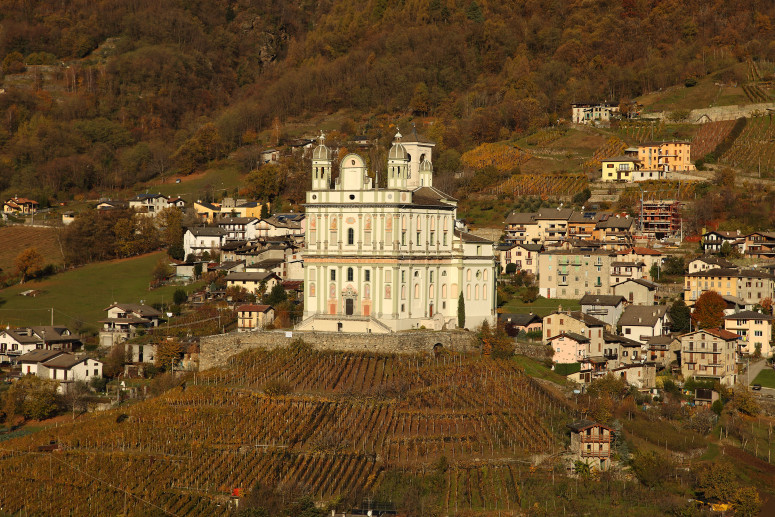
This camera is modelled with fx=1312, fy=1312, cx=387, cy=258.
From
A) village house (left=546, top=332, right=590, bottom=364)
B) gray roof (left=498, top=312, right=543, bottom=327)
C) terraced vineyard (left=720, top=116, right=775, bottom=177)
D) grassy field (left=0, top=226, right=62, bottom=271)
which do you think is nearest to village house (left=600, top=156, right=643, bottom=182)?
terraced vineyard (left=720, top=116, right=775, bottom=177)

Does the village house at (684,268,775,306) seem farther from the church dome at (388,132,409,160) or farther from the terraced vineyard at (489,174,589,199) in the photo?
the terraced vineyard at (489,174,589,199)

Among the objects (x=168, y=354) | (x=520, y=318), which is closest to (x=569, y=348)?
(x=520, y=318)

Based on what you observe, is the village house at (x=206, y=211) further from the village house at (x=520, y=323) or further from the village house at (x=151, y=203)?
the village house at (x=520, y=323)

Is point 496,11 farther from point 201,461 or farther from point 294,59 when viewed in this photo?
point 201,461

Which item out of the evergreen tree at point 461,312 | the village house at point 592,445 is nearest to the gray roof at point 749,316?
the evergreen tree at point 461,312

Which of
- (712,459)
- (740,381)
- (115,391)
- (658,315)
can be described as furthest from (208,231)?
(712,459)

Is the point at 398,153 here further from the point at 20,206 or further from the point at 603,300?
the point at 20,206
